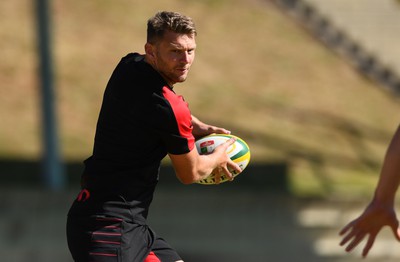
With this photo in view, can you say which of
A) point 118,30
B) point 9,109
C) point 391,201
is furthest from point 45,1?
point 391,201

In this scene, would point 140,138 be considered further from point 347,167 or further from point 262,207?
point 347,167

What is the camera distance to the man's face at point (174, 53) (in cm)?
498

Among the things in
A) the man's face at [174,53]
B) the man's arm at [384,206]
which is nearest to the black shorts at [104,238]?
the man's face at [174,53]

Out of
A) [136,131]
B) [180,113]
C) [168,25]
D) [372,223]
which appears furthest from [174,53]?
[372,223]

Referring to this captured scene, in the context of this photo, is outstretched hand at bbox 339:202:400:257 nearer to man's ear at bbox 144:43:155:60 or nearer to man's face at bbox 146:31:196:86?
man's face at bbox 146:31:196:86

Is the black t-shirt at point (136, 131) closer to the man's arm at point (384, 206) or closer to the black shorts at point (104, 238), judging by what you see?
the black shorts at point (104, 238)

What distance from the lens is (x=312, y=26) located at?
28.2 meters

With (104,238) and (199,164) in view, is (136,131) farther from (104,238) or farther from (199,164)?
(104,238)

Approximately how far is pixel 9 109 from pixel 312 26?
370 inches

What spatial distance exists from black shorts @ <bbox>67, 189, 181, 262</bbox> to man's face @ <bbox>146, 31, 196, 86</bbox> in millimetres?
827

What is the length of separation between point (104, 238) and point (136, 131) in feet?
1.94

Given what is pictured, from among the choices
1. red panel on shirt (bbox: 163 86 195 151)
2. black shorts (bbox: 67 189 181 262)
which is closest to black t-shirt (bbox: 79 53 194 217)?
red panel on shirt (bbox: 163 86 195 151)

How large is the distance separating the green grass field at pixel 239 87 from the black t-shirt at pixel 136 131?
14.0 meters

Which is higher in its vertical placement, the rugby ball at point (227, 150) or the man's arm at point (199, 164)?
the man's arm at point (199, 164)
